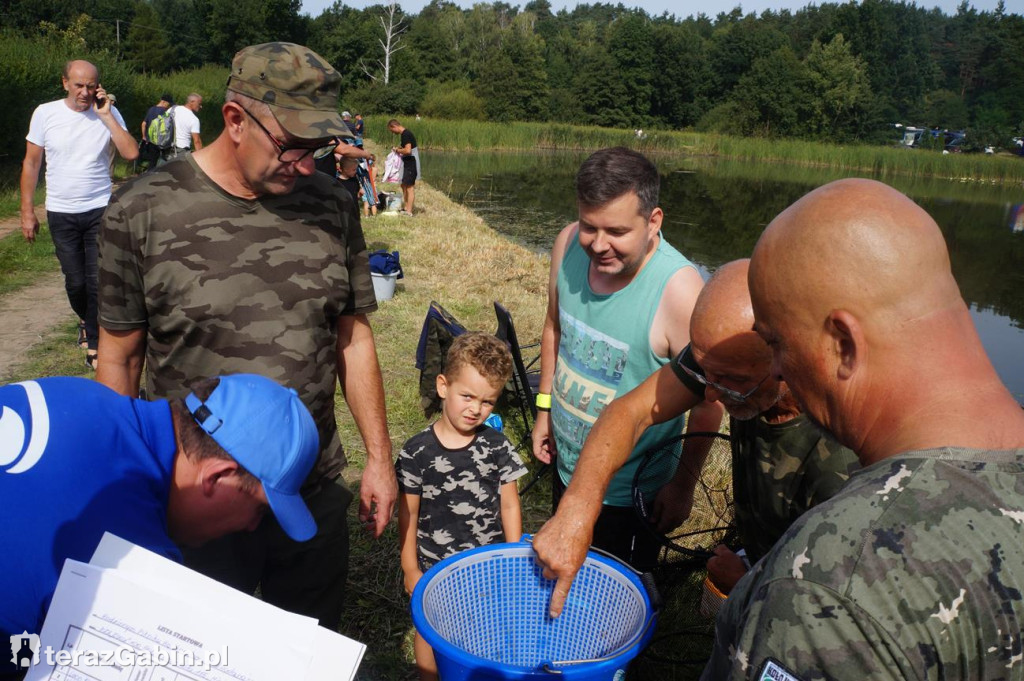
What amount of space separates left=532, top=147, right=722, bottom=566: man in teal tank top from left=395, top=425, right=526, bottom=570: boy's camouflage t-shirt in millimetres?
328

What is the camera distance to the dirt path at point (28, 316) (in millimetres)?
5750

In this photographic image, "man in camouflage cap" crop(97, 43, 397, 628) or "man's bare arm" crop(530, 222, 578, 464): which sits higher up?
"man in camouflage cap" crop(97, 43, 397, 628)

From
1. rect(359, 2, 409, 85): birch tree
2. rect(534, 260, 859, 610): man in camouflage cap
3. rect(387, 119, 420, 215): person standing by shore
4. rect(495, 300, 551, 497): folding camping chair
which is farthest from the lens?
rect(359, 2, 409, 85): birch tree

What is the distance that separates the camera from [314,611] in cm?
247

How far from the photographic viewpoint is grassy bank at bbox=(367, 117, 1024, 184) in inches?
1339

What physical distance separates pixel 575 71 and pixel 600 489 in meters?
79.4

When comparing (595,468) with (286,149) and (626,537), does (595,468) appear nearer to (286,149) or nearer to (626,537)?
(626,537)

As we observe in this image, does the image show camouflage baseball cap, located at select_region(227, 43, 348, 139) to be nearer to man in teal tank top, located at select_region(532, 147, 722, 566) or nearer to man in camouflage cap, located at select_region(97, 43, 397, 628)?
man in camouflage cap, located at select_region(97, 43, 397, 628)

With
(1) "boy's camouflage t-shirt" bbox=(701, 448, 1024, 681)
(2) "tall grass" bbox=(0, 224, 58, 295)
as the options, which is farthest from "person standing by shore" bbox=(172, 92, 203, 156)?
(1) "boy's camouflage t-shirt" bbox=(701, 448, 1024, 681)

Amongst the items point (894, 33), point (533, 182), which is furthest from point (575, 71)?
point (533, 182)

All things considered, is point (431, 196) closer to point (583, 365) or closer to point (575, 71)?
point (583, 365)

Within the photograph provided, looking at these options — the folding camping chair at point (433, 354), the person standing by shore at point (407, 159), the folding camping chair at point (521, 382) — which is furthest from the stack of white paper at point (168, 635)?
the person standing by shore at point (407, 159)

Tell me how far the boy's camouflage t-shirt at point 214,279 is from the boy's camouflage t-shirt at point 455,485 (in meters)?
0.61

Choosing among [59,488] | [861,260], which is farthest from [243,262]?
[861,260]
